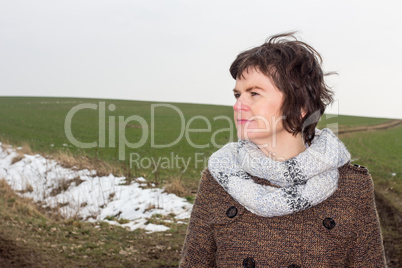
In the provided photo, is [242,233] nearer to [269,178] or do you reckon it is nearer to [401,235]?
[269,178]

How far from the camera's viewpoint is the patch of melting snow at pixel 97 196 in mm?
10469

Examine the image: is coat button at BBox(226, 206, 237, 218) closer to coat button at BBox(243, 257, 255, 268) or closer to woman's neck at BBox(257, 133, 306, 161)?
coat button at BBox(243, 257, 255, 268)

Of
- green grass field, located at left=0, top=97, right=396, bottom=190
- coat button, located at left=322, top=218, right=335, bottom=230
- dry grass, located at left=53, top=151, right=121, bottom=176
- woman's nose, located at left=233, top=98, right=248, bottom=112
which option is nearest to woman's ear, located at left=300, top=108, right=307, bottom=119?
woman's nose, located at left=233, top=98, right=248, bottom=112

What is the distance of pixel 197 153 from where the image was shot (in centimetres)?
2155

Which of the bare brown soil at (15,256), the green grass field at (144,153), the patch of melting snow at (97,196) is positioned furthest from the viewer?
the patch of melting snow at (97,196)

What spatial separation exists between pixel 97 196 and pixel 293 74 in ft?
35.2

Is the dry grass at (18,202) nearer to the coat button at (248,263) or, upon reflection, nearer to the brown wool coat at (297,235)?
the brown wool coat at (297,235)

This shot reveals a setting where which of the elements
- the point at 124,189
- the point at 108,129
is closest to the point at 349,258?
the point at 124,189

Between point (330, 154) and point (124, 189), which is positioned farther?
point (124, 189)

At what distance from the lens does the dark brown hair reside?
2.41 metres

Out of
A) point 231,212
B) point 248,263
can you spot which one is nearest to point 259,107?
point 231,212

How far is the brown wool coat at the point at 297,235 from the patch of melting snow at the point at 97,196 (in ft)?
21.8

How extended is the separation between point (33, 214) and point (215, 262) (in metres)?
8.51

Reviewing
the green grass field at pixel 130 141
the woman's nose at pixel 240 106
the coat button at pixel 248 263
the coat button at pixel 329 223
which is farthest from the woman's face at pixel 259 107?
the green grass field at pixel 130 141
